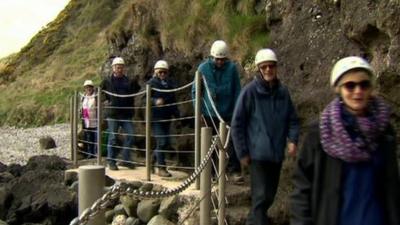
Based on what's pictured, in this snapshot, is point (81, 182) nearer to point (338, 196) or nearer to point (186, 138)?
point (338, 196)

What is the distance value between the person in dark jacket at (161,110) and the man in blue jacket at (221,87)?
1.34 metres

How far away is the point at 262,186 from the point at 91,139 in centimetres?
808

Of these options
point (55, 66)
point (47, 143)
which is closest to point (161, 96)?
point (47, 143)

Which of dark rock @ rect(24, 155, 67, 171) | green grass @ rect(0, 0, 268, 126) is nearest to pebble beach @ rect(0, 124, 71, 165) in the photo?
green grass @ rect(0, 0, 268, 126)

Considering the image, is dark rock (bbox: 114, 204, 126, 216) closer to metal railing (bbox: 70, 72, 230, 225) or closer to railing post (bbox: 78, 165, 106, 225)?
metal railing (bbox: 70, 72, 230, 225)

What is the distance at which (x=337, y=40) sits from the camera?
33.4ft

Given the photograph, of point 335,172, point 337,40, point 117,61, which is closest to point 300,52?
point 337,40

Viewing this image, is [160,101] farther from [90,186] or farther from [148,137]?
[90,186]

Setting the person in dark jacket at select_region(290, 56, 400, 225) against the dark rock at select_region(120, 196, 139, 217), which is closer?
the person in dark jacket at select_region(290, 56, 400, 225)

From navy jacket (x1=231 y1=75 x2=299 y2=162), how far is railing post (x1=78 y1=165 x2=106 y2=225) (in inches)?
94.9

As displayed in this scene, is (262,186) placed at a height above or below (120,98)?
below

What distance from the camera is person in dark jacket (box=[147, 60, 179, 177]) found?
35.2 ft

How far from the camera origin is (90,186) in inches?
181

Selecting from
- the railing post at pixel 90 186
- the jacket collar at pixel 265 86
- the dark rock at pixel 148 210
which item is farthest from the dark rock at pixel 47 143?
the railing post at pixel 90 186
